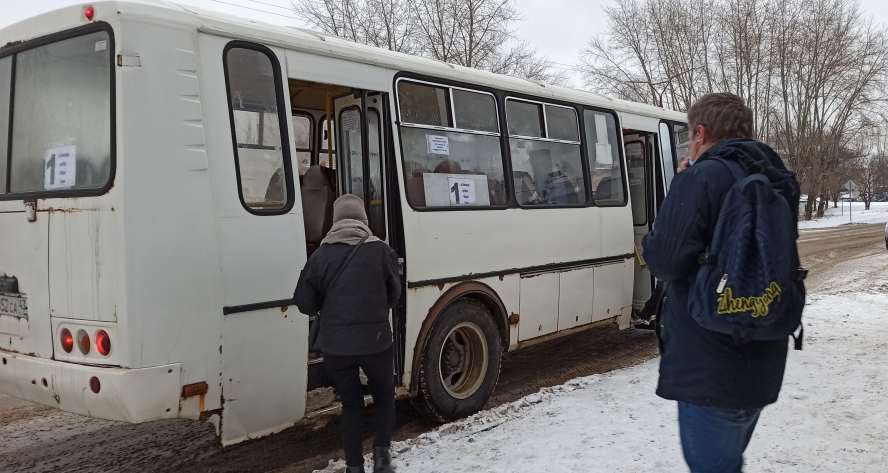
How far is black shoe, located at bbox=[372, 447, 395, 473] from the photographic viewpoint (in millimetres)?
4152

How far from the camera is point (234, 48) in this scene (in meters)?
4.26

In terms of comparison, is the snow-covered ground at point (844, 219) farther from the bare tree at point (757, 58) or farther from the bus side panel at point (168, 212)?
the bus side panel at point (168, 212)

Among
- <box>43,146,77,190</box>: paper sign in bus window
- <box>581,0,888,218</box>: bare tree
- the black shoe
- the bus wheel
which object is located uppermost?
<box>581,0,888,218</box>: bare tree

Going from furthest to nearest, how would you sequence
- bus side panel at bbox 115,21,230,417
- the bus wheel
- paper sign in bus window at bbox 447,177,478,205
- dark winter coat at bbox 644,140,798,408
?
paper sign in bus window at bbox 447,177,478,205 < the bus wheel < bus side panel at bbox 115,21,230,417 < dark winter coat at bbox 644,140,798,408

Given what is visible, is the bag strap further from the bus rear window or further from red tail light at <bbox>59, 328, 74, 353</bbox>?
red tail light at <bbox>59, 328, 74, 353</bbox>

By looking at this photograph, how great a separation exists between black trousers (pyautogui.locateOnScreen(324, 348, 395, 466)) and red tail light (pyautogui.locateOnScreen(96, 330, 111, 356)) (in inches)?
46.7

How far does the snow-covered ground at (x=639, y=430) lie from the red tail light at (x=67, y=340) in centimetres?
177

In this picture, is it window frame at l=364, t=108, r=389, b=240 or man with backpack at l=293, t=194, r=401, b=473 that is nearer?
man with backpack at l=293, t=194, r=401, b=473

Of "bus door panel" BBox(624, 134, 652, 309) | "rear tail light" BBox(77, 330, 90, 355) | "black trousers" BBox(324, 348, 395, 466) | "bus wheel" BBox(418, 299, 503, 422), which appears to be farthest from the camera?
"bus door panel" BBox(624, 134, 652, 309)

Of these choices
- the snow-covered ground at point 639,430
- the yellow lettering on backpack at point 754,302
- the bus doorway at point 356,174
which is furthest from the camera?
the bus doorway at point 356,174

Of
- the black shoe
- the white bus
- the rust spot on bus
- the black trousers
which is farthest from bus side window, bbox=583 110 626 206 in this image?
the rust spot on bus

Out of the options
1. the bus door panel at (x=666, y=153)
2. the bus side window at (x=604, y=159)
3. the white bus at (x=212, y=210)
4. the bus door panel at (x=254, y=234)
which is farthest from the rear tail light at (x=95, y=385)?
the bus door panel at (x=666, y=153)

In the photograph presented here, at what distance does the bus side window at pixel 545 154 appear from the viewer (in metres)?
6.46

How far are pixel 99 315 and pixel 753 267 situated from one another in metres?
3.33
